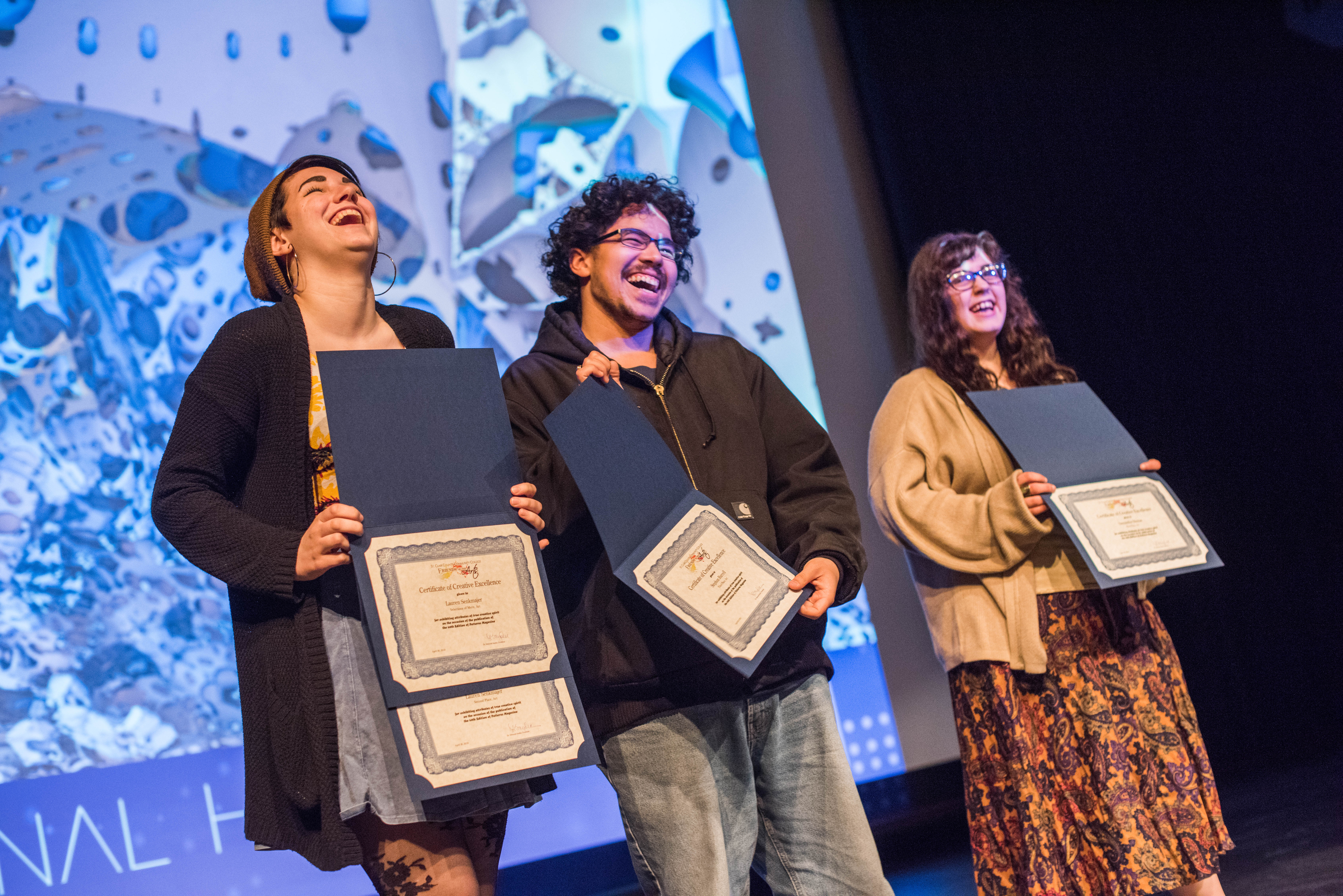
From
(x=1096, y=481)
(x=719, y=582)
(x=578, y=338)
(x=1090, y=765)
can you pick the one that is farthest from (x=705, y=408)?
(x=1090, y=765)

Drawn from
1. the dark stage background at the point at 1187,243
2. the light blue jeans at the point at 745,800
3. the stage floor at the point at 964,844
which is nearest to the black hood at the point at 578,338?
the light blue jeans at the point at 745,800

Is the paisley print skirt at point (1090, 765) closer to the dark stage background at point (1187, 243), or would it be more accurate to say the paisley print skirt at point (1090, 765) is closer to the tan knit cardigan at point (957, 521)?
the tan knit cardigan at point (957, 521)

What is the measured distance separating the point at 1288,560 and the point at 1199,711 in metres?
0.66

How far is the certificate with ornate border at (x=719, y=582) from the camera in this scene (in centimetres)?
122

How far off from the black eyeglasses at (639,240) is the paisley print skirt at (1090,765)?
103 centimetres

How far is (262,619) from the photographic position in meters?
1.20

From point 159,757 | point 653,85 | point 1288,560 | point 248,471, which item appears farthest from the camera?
point 1288,560

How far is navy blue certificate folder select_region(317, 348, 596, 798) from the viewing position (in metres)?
1.07

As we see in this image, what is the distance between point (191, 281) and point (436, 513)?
1.66m

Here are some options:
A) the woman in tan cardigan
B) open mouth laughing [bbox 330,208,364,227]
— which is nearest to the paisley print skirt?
the woman in tan cardigan

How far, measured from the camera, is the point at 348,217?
1.42 m

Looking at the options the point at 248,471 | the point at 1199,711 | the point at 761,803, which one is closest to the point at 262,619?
the point at 248,471

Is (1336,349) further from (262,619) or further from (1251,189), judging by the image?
(262,619)

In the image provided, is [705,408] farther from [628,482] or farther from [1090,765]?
[1090,765]
